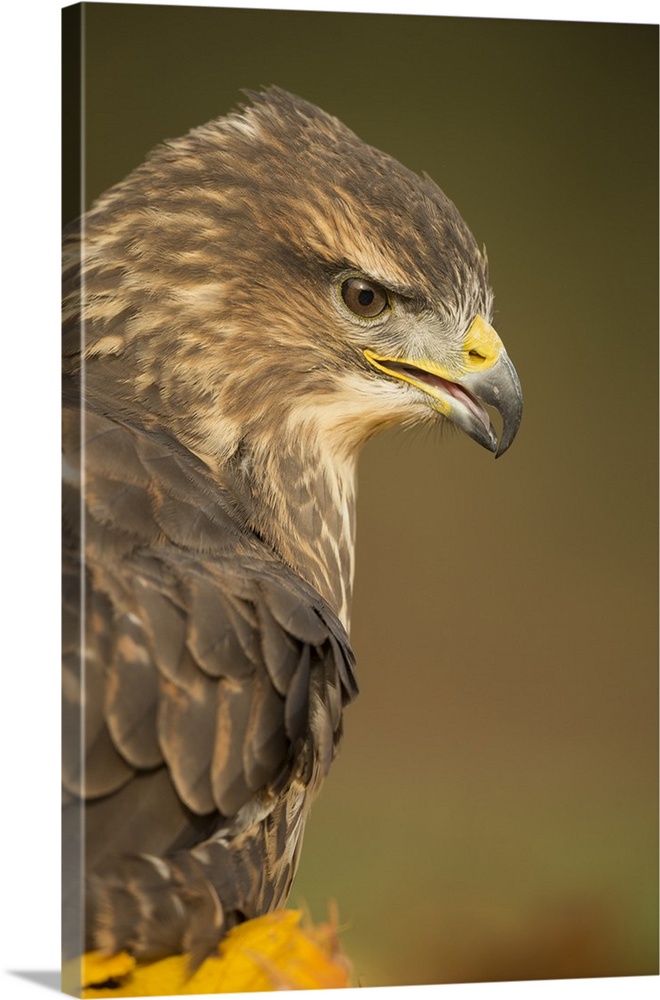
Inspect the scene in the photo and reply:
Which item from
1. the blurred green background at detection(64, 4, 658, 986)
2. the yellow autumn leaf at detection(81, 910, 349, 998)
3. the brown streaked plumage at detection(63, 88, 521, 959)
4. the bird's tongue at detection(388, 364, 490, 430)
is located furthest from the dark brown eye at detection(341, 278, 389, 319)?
the yellow autumn leaf at detection(81, 910, 349, 998)

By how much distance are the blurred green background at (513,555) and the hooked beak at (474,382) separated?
16cm

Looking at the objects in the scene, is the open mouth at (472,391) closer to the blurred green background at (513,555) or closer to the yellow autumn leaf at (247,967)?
the blurred green background at (513,555)

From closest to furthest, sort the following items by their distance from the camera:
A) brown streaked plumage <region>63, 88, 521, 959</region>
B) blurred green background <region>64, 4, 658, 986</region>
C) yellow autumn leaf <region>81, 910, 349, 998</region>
→ brown streaked plumage <region>63, 88, 521, 959</region> → yellow autumn leaf <region>81, 910, 349, 998</region> → blurred green background <region>64, 4, 658, 986</region>

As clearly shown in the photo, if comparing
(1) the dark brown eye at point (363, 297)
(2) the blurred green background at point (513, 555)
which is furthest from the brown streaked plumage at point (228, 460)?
(2) the blurred green background at point (513, 555)

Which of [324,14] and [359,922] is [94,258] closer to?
[324,14]

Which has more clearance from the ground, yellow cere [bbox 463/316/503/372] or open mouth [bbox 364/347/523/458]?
yellow cere [bbox 463/316/503/372]

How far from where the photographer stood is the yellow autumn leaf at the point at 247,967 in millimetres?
3145

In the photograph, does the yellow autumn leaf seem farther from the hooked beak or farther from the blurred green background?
the hooked beak

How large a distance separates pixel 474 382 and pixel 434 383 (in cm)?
8

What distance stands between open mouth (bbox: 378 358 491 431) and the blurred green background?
165 mm

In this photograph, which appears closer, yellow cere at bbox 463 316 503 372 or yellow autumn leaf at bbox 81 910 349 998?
yellow autumn leaf at bbox 81 910 349 998

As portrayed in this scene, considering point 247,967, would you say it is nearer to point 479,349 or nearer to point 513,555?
point 513,555

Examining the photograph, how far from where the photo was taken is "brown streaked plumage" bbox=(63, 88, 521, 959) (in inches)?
119

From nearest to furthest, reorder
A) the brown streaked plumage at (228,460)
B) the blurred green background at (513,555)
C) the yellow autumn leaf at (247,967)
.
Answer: the brown streaked plumage at (228,460)
the yellow autumn leaf at (247,967)
the blurred green background at (513,555)
